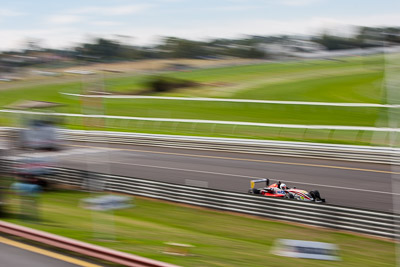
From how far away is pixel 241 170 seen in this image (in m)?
20.7

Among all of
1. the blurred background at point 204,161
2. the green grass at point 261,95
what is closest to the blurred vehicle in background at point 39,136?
the blurred background at point 204,161

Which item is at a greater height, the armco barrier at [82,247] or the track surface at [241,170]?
the armco barrier at [82,247]

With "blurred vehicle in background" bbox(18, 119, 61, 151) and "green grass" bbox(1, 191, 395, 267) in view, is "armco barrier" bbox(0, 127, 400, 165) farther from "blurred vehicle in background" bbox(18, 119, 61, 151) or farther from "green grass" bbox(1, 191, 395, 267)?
"green grass" bbox(1, 191, 395, 267)

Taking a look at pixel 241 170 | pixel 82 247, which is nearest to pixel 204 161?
pixel 241 170

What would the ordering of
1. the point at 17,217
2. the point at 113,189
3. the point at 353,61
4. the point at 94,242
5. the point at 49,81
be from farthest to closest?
1. the point at 353,61
2. the point at 49,81
3. the point at 113,189
4. the point at 17,217
5. the point at 94,242

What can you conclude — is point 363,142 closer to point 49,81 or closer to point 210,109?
point 210,109

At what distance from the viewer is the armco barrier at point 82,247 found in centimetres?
856

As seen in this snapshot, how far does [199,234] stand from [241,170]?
30.1 feet

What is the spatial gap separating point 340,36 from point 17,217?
47.2m

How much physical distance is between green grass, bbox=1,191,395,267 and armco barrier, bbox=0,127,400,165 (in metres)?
9.54

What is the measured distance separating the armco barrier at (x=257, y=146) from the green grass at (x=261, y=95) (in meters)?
1.94

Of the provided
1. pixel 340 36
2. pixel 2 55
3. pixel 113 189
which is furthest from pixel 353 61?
pixel 113 189

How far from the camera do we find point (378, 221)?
435 inches

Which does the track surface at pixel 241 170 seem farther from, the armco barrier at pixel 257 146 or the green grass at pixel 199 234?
the green grass at pixel 199 234
